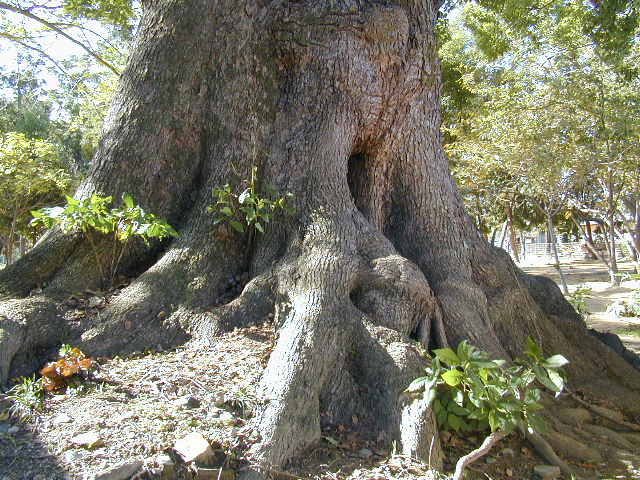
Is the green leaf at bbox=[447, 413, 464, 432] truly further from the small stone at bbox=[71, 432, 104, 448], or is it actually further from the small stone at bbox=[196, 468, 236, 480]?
the small stone at bbox=[71, 432, 104, 448]

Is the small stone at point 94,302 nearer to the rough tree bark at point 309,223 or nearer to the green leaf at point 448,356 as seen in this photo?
the rough tree bark at point 309,223

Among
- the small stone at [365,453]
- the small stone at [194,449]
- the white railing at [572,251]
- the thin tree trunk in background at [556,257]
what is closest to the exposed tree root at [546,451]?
the small stone at [365,453]

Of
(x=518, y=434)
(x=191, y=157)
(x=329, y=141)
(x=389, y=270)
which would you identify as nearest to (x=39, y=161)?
(x=191, y=157)

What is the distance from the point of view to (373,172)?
4406 mm

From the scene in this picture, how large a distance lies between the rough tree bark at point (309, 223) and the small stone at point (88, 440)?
0.87 metres

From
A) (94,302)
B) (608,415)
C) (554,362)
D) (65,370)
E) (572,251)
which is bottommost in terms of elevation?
(572,251)

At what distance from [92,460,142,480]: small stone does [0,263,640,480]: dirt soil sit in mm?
24

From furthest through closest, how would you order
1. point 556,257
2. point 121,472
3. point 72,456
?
point 556,257
point 72,456
point 121,472

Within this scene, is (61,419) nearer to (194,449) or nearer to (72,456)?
(72,456)

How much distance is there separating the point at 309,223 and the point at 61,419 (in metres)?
1.90

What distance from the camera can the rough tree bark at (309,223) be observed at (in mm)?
2988

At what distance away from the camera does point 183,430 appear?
2229 mm

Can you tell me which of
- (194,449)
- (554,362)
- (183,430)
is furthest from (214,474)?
(554,362)

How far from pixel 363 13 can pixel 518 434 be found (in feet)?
11.1
